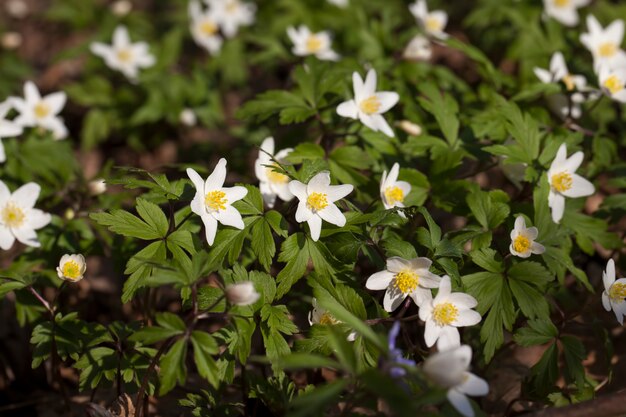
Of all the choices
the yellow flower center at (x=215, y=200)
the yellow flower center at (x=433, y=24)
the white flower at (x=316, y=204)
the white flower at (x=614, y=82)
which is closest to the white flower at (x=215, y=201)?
the yellow flower center at (x=215, y=200)

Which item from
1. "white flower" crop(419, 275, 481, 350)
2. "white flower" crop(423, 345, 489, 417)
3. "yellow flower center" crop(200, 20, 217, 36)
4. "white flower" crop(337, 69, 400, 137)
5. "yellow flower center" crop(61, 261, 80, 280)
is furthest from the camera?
"yellow flower center" crop(200, 20, 217, 36)

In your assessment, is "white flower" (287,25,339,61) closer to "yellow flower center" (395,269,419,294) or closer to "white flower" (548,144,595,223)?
"white flower" (548,144,595,223)

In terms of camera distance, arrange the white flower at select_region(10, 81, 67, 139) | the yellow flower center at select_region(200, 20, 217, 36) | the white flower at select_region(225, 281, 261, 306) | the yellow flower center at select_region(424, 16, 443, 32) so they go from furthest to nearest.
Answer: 1. the yellow flower center at select_region(200, 20, 217, 36)
2. the yellow flower center at select_region(424, 16, 443, 32)
3. the white flower at select_region(10, 81, 67, 139)
4. the white flower at select_region(225, 281, 261, 306)

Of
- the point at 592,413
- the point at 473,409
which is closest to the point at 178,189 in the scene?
the point at 473,409

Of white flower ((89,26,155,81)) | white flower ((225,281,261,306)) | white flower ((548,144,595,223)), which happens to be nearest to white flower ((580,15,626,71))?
white flower ((548,144,595,223))

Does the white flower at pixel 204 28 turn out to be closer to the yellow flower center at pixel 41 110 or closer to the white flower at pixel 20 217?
the yellow flower center at pixel 41 110

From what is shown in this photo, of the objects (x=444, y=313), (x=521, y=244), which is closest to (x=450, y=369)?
(x=444, y=313)
